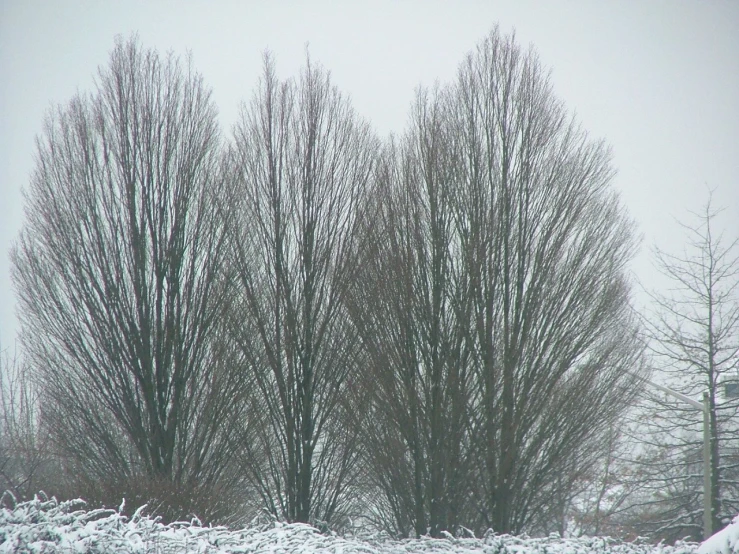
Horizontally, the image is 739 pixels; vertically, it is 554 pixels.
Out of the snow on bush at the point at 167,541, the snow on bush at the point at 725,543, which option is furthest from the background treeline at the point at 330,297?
the snow on bush at the point at 725,543

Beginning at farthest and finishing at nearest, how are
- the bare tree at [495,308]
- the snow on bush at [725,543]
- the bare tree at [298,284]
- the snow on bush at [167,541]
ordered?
the bare tree at [298,284]
the bare tree at [495,308]
the snow on bush at [725,543]
the snow on bush at [167,541]

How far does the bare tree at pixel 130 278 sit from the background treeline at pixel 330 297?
4 cm

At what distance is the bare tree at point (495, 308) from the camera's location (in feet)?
30.3

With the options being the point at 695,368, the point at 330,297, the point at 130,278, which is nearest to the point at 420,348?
the point at 330,297

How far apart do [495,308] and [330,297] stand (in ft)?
9.12

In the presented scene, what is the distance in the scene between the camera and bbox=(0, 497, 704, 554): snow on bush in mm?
4863

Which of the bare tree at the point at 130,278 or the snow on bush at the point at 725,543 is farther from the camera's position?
the bare tree at the point at 130,278

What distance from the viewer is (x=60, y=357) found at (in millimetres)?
10844

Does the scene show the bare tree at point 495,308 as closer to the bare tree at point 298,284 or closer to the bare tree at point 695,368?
the bare tree at point 298,284

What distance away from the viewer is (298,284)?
10758 millimetres

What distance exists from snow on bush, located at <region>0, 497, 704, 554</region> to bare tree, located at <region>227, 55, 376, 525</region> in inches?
165

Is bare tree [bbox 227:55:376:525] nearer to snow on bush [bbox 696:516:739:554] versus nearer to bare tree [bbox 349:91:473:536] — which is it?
bare tree [bbox 349:91:473:536]

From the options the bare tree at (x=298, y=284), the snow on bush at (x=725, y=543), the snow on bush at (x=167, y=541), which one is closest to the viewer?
the snow on bush at (x=167, y=541)

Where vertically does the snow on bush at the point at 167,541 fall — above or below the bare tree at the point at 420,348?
below
